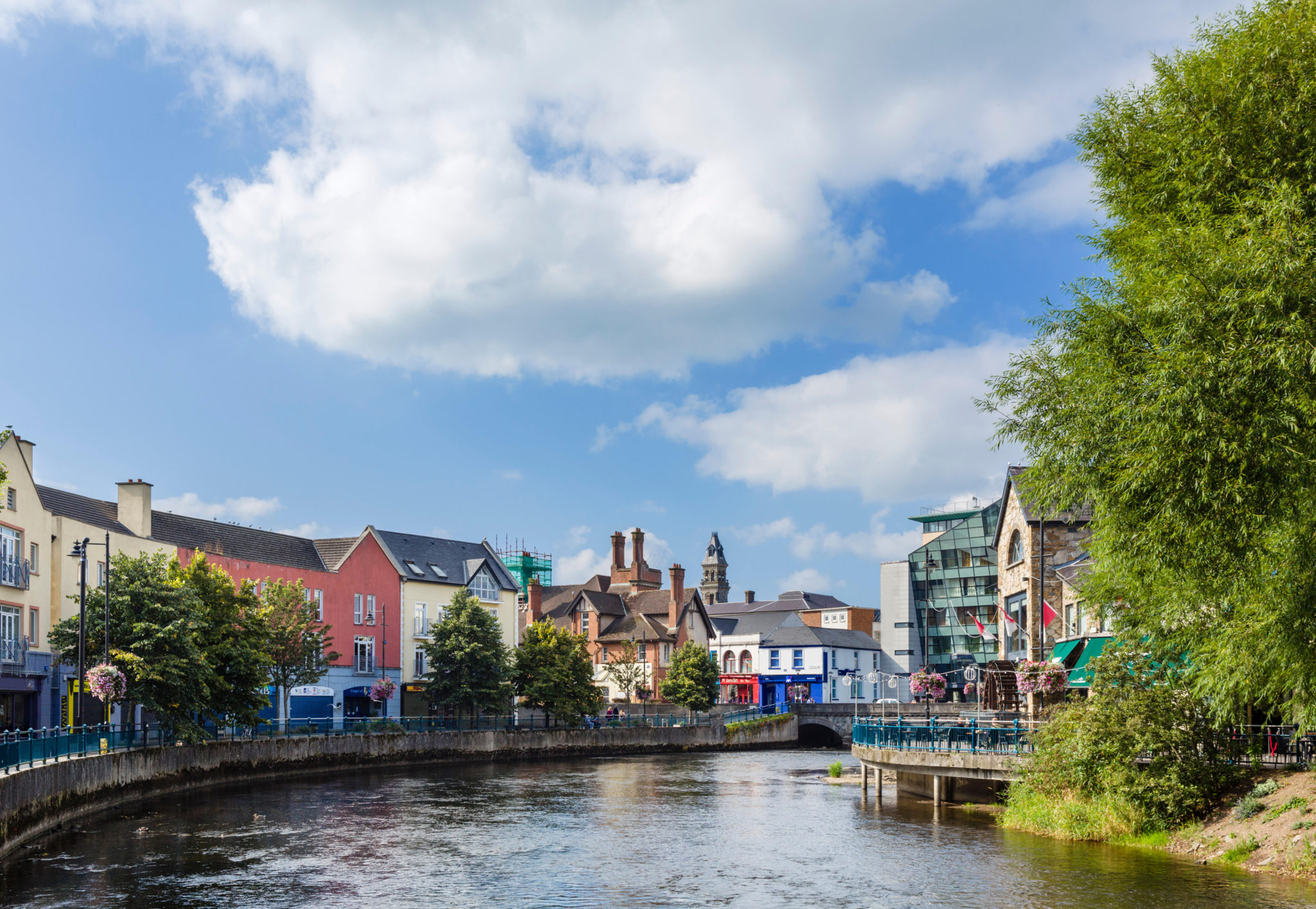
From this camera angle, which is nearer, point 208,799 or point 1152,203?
point 1152,203

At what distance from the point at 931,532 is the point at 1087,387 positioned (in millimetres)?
102960

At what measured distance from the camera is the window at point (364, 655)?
77750 millimetres

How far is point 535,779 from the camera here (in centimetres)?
5409

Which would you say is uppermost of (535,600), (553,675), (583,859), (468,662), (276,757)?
(535,600)

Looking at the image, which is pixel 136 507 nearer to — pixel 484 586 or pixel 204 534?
pixel 204 534

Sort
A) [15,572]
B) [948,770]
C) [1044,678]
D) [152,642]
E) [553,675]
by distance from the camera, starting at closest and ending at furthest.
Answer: [948,770] < [1044,678] < [152,642] < [15,572] < [553,675]

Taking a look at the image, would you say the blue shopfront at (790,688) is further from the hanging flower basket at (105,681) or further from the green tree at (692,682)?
the hanging flower basket at (105,681)

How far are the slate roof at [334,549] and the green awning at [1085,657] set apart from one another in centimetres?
5130

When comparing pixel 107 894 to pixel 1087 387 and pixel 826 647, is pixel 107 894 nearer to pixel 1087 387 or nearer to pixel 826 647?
pixel 1087 387

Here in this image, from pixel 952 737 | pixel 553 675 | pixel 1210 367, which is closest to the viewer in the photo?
pixel 1210 367

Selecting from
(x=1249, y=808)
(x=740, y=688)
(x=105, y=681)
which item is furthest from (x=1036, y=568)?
(x=740, y=688)

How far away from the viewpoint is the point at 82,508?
6012 cm

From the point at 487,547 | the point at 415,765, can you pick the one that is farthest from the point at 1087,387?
the point at 487,547

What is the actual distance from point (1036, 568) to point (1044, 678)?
45.2 feet
